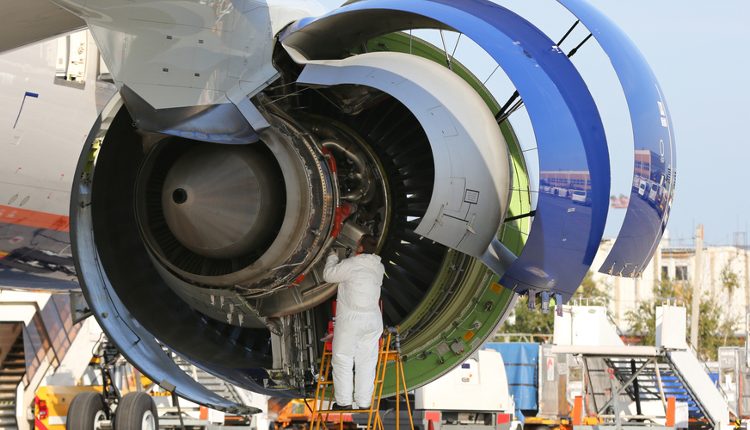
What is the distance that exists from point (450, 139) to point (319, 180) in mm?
1326

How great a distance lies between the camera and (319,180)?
8125 mm

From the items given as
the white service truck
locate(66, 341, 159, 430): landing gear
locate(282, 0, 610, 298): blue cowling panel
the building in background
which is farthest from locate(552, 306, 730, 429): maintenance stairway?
the building in background

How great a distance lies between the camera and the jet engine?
703 cm

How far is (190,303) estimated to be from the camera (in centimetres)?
869

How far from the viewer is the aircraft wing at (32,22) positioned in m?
6.76

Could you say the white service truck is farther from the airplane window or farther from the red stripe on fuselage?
the airplane window

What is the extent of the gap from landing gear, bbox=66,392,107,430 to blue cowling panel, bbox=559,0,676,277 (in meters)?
6.42

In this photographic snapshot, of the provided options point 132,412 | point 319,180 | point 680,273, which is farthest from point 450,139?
point 680,273

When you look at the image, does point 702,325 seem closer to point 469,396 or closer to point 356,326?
point 469,396

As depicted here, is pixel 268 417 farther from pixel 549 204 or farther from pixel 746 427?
pixel 549 204

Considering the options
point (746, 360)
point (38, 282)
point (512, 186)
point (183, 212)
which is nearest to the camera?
point (512, 186)

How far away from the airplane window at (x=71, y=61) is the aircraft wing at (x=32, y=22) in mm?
1305

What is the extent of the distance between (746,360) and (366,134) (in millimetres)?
15053

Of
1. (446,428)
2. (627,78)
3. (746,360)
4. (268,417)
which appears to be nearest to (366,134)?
(627,78)
